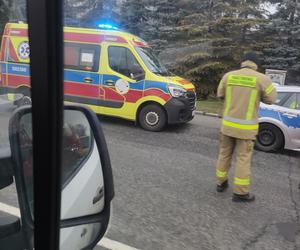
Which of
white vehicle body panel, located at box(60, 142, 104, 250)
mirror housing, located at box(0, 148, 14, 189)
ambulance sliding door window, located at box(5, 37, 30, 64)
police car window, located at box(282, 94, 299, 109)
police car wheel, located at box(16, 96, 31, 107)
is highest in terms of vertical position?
ambulance sliding door window, located at box(5, 37, 30, 64)

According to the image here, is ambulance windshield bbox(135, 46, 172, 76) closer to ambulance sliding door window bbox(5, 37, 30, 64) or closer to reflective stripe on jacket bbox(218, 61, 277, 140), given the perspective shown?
reflective stripe on jacket bbox(218, 61, 277, 140)

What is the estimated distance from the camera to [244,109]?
17.4 feet

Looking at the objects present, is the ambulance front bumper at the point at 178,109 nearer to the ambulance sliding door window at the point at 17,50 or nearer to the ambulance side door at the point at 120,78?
the ambulance side door at the point at 120,78

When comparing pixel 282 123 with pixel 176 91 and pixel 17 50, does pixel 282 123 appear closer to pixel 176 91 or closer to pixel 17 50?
pixel 176 91

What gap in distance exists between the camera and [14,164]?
1319 mm

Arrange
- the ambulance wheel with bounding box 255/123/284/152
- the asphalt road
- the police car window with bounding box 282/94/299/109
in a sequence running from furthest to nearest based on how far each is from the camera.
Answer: the ambulance wheel with bounding box 255/123/284/152, the police car window with bounding box 282/94/299/109, the asphalt road

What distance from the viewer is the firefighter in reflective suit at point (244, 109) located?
5.23m

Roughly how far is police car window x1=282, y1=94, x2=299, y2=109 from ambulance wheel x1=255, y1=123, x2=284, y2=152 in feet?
1.48

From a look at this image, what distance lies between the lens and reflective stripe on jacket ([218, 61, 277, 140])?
5.22m

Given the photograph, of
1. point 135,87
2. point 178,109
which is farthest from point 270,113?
point 135,87

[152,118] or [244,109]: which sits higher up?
[244,109]

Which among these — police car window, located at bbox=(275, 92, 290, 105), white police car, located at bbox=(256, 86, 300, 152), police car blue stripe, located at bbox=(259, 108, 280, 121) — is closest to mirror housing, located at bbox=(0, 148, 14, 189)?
white police car, located at bbox=(256, 86, 300, 152)

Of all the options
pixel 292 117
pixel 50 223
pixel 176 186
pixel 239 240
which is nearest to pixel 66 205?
pixel 50 223

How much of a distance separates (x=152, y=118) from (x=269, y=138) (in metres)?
2.54
